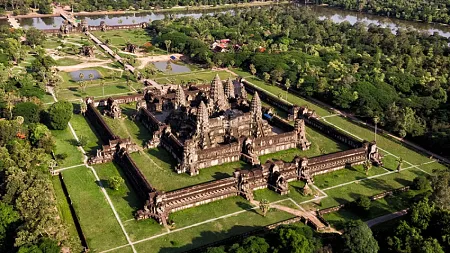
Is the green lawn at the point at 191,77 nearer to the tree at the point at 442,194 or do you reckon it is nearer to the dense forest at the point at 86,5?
the tree at the point at 442,194

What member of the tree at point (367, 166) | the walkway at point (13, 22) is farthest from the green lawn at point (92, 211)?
the walkway at point (13, 22)

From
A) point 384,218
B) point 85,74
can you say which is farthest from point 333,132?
point 85,74

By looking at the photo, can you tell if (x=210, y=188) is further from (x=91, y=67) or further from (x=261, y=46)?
(x=261, y=46)

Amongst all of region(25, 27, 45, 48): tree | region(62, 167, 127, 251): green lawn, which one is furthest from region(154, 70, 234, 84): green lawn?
region(62, 167, 127, 251): green lawn

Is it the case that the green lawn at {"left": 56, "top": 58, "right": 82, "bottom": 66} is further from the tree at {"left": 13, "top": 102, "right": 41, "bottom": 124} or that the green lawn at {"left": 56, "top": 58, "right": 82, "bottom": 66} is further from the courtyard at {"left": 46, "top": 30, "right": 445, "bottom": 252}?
the tree at {"left": 13, "top": 102, "right": 41, "bottom": 124}

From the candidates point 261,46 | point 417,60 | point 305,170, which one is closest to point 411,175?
point 305,170

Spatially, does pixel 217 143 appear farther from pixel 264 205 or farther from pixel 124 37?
pixel 124 37
